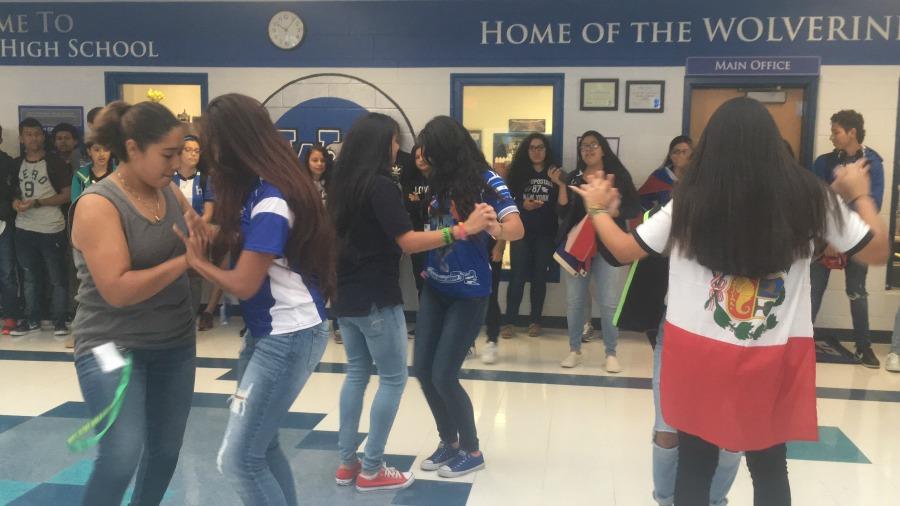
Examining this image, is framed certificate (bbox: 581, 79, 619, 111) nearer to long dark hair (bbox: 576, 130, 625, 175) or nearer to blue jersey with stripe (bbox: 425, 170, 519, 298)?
long dark hair (bbox: 576, 130, 625, 175)

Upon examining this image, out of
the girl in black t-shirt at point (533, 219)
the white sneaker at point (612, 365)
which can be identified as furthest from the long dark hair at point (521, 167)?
the white sneaker at point (612, 365)

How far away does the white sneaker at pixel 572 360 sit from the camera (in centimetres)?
518

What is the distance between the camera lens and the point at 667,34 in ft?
20.0

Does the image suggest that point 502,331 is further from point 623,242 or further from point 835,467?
point 623,242

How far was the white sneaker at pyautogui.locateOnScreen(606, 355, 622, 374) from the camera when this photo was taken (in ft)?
16.6

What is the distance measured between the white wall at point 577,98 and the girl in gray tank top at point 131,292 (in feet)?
14.5

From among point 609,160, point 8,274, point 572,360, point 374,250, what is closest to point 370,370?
point 374,250

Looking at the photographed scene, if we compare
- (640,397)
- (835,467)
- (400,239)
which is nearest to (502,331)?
(640,397)

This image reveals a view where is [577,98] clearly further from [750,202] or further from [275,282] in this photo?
[275,282]

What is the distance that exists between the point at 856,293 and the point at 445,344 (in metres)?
3.87

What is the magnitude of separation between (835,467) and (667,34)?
151 inches

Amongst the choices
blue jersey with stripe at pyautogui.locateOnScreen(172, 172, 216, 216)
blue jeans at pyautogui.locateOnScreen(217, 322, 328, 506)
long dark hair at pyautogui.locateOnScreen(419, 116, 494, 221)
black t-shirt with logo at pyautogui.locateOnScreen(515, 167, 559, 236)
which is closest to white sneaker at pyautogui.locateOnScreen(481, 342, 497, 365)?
black t-shirt with logo at pyautogui.locateOnScreen(515, 167, 559, 236)

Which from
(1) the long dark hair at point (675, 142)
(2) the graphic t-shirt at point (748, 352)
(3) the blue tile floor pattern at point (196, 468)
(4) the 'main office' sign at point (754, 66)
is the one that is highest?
(4) the 'main office' sign at point (754, 66)

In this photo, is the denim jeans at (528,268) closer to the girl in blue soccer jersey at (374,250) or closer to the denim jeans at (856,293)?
the denim jeans at (856,293)
